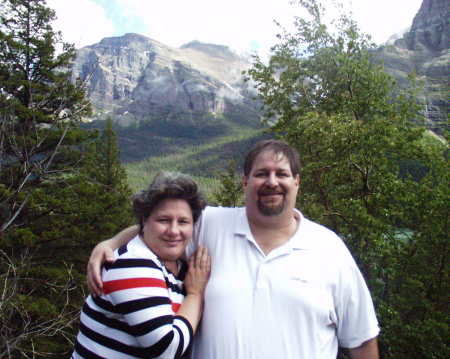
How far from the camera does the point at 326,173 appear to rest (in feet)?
26.0

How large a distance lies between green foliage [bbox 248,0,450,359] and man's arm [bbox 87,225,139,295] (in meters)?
4.98

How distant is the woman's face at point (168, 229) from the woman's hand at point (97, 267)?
0.27 meters

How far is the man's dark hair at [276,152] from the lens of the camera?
2.55 m

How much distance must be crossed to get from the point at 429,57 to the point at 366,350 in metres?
53.9

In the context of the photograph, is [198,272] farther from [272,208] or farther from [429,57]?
[429,57]

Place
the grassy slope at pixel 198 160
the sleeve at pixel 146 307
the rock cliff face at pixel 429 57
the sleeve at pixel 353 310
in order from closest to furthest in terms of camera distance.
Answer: the sleeve at pixel 146 307
the sleeve at pixel 353 310
the rock cliff face at pixel 429 57
the grassy slope at pixel 198 160

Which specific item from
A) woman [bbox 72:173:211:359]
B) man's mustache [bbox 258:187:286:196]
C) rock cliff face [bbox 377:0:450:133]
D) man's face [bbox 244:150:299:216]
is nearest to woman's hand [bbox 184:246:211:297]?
woman [bbox 72:173:211:359]

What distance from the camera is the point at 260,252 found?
2.40 m

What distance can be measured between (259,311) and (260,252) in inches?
14.8

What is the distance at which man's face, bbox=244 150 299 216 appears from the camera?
2.45 meters

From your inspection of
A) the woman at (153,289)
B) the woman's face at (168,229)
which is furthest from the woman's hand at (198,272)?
the woman's face at (168,229)

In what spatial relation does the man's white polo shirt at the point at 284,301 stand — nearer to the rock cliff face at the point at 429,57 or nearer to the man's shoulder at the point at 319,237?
the man's shoulder at the point at 319,237

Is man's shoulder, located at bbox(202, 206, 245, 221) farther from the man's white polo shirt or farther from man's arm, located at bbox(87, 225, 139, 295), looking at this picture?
man's arm, located at bbox(87, 225, 139, 295)

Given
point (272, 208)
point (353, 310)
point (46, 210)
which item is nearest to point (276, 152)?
point (272, 208)
